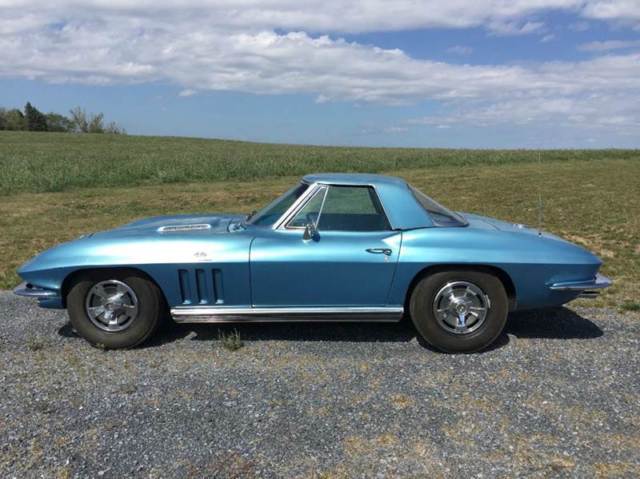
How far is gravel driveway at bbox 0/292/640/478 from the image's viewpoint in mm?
2846

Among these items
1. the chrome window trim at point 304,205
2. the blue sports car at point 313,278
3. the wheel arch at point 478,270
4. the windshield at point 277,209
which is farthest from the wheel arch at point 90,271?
the wheel arch at point 478,270

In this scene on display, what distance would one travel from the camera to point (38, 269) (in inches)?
165

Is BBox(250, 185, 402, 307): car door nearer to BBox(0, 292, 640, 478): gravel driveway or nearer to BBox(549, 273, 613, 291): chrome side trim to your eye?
BBox(0, 292, 640, 478): gravel driveway

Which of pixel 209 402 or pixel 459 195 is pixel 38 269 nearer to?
pixel 209 402

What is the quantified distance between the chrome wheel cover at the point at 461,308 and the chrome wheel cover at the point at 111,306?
2.31m

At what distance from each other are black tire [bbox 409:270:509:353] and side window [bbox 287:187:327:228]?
959 mm

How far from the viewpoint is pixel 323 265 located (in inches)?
163

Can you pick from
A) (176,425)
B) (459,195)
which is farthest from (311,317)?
(459,195)

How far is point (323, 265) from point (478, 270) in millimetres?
1179

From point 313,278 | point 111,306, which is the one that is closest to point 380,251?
point 313,278

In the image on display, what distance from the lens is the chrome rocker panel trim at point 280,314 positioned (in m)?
4.18

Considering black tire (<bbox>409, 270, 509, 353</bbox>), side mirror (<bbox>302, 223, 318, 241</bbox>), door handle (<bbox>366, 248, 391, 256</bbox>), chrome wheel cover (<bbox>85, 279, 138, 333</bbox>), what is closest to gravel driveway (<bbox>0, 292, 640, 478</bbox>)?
black tire (<bbox>409, 270, 509, 353</bbox>)

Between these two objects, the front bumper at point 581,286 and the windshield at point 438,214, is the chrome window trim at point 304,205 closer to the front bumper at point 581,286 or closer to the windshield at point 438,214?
the windshield at point 438,214

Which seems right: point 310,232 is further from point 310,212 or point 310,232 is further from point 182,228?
point 182,228
